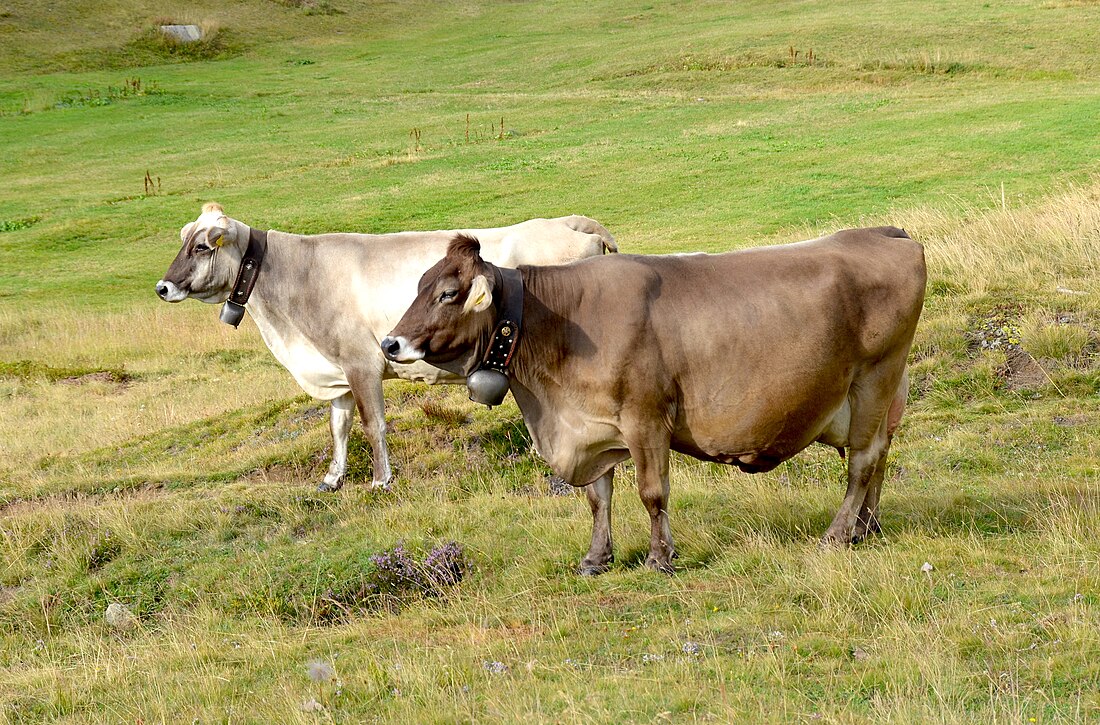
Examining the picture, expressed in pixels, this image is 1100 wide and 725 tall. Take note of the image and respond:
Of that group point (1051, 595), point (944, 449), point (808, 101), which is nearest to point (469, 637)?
point (1051, 595)

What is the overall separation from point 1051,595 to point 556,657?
2.90 metres

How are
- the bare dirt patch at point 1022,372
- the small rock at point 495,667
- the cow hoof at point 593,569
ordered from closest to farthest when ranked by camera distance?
the small rock at point 495,667, the cow hoof at point 593,569, the bare dirt patch at point 1022,372

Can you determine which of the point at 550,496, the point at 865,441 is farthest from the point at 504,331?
the point at 550,496

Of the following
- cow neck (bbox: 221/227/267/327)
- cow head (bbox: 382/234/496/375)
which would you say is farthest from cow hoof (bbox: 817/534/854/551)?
cow neck (bbox: 221/227/267/327)

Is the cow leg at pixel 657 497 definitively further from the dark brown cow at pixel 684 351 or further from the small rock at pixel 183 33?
the small rock at pixel 183 33

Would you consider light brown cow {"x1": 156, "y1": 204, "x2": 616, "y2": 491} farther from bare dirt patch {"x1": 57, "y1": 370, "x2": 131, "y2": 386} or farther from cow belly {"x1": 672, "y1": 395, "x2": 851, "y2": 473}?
bare dirt patch {"x1": 57, "y1": 370, "x2": 131, "y2": 386}

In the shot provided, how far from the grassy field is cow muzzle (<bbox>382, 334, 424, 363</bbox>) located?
5.79 ft

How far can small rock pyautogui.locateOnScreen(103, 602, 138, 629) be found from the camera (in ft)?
30.0

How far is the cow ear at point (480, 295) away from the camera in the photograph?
7.57 metres

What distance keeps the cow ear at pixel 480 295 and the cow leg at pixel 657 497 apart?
1437 millimetres

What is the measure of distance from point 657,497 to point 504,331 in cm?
156

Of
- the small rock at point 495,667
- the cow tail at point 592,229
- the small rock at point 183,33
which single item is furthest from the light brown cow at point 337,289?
the small rock at point 183,33

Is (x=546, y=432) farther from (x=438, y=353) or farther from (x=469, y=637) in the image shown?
(x=469, y=637)

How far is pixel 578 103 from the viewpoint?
51.2 m
